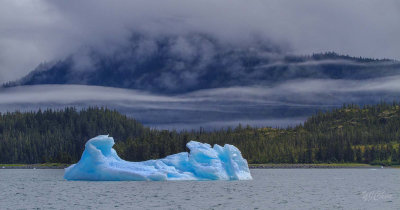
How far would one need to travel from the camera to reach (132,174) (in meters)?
94.4

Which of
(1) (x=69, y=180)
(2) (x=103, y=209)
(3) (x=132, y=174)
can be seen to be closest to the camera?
(2) (x=103, y=209)

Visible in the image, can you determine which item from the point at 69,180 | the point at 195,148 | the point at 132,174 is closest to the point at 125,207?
the point at 132,174

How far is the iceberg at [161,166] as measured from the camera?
95.8 m

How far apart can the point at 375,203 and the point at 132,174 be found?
4339 centimetres

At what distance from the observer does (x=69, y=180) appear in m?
112

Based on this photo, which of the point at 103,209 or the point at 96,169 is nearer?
the point at 103,209

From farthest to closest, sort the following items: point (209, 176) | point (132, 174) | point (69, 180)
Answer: point (69, 180)
point (209, 176)
point (132, 174)

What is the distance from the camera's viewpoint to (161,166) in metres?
103

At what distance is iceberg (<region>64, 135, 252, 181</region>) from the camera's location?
95812 millimetres

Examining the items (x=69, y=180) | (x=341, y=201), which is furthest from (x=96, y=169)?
(x=341, y=201)

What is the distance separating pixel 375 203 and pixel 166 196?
2655 centimetres

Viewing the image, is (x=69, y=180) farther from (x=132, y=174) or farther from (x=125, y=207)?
(x=125, y=207)

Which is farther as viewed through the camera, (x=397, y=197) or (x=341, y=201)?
(x=397, y=197)

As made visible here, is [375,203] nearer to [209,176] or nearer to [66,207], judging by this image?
[66,207]
